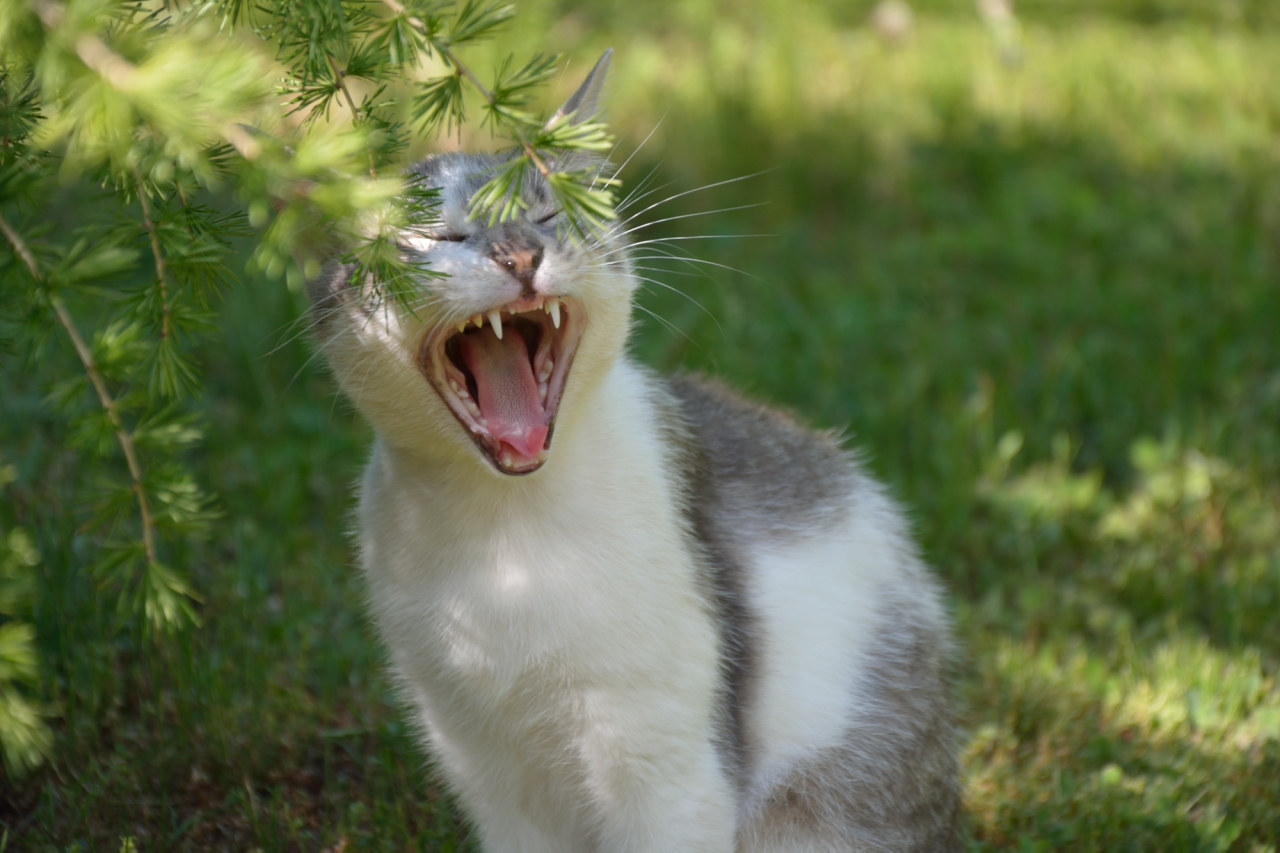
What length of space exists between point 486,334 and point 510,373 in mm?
79

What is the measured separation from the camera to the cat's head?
1.86 meters

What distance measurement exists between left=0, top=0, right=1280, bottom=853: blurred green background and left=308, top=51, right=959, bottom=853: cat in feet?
1.18

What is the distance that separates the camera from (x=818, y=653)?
228 cm

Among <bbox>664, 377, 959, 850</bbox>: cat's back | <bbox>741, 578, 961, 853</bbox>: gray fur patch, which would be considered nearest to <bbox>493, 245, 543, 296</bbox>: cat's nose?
<bbox>664, 377, 959, 850</bbox>: cat's back

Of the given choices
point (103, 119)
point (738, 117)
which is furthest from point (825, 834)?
point (738, 117)

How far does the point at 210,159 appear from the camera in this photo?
1.49 m

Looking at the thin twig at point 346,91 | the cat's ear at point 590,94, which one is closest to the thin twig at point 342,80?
the thin twig at point 346,91

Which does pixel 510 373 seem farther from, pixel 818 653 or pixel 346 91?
pixel 818 653

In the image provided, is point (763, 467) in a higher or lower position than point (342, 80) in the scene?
lower

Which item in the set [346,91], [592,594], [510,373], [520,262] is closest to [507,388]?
[510,373]

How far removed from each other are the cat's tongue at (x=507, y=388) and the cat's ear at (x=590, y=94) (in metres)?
0.46

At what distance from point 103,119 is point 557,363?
98cm

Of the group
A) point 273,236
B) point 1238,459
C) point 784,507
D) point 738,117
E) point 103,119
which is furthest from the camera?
point 738,117

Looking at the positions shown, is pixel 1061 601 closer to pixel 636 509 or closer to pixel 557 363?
pixel 636 509
